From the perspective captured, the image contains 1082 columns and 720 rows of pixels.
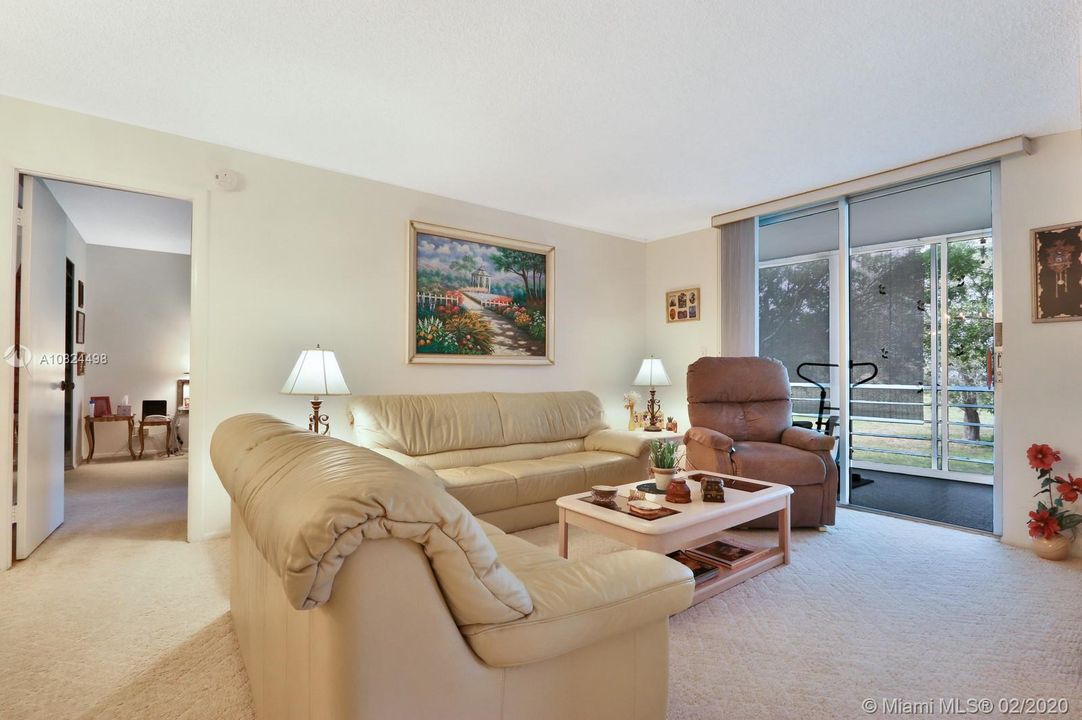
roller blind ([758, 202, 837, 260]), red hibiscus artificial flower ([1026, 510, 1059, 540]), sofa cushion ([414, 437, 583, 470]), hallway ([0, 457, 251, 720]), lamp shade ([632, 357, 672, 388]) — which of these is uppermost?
roller blind ([758, 202, 837, 260])

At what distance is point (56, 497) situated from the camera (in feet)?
11.1

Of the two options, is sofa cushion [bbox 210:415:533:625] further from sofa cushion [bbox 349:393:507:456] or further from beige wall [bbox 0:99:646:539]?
beige wall [bbox 0:99:646:539]

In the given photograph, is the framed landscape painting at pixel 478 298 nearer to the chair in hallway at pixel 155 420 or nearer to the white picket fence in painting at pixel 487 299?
the white picket fence in painting at pixel 487 299

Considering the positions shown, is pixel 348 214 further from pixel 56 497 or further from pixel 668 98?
pixel 56 497

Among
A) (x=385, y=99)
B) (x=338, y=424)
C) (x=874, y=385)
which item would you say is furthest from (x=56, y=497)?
(x=874, y=385)

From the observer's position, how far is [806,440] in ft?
11.9

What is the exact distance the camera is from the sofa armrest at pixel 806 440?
3.54 metres

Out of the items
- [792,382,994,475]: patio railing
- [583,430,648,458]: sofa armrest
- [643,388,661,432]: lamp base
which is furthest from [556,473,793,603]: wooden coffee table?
[792,382,994,475]: patio railing

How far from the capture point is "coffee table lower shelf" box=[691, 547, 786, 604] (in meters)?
2.39

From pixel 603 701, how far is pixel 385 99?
284cm

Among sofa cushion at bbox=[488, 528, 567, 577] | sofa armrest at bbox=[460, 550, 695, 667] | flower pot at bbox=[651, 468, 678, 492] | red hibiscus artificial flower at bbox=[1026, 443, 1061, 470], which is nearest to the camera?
sofa armrest at bbox=[460, 550, 695, 667]

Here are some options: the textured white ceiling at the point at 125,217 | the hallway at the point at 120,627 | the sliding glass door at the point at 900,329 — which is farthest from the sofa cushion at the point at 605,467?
the textured white ceiling at the point at 125,217

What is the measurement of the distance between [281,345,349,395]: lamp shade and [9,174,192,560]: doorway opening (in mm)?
1219

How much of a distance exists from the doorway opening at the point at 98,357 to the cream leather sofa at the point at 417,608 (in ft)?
8.60
